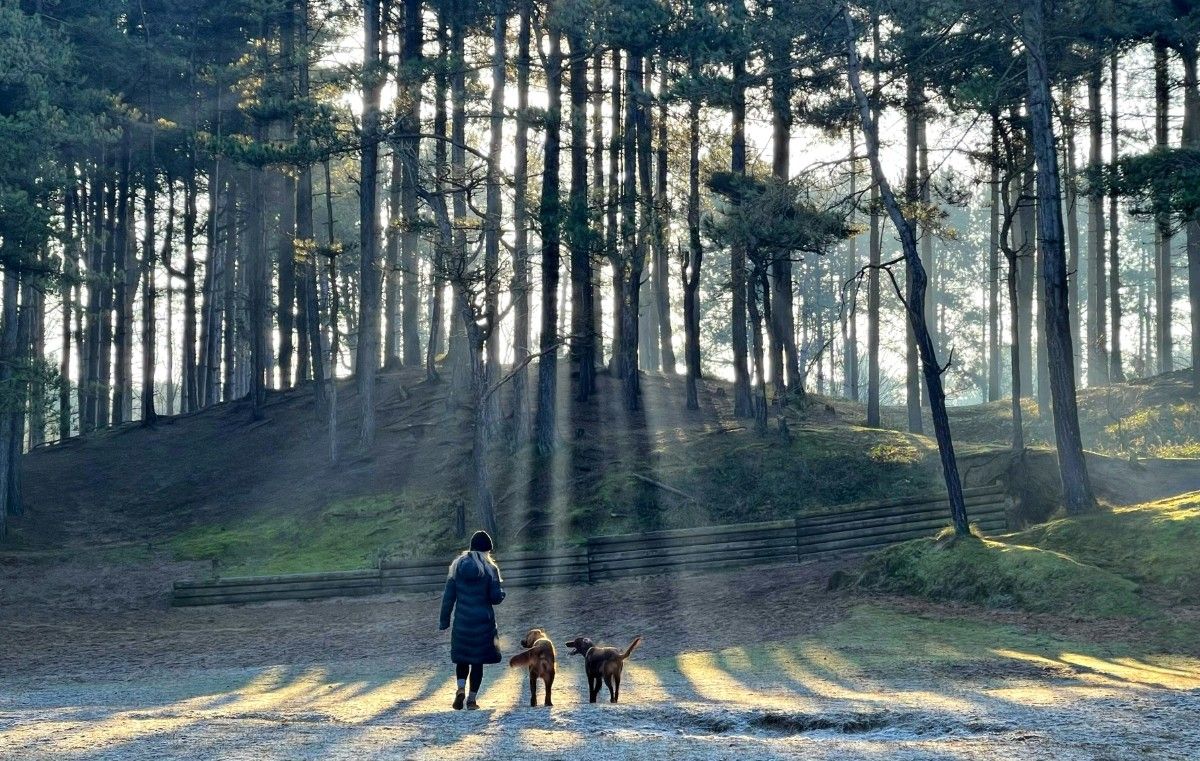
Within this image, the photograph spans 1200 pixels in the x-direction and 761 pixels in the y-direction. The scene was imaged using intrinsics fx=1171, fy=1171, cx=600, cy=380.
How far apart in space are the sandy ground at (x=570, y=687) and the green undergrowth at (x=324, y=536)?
3091mm

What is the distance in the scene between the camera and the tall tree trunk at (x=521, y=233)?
2559cm

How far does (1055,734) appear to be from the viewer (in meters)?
8.02

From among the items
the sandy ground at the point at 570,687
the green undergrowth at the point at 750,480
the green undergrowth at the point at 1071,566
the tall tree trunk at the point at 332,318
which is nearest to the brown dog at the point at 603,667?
the sandy ground at the point at 570,687

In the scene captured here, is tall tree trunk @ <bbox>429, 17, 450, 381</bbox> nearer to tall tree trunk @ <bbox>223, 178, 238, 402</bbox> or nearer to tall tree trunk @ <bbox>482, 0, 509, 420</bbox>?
tall tree trunk @ <bbox>482, 0, 509, 420</bbox>

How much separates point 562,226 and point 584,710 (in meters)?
17.1

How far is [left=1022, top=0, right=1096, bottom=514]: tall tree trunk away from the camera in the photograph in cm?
1939

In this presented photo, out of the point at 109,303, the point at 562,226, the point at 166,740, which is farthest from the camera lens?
the point at 109,303

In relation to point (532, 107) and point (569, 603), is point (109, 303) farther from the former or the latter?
point (569, 603)

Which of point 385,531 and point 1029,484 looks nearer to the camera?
point 1029,484

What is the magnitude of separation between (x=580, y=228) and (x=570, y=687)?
45.9ft

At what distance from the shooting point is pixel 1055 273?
1966cm

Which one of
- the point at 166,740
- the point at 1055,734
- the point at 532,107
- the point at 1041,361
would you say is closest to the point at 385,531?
the point at 532,107

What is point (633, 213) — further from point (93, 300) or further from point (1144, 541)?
point (93, 300)

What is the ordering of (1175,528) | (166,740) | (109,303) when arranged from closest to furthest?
1. (166,740)
2. (1175,528)
3. (109,303)
